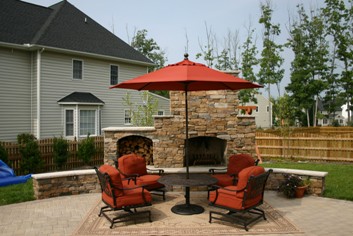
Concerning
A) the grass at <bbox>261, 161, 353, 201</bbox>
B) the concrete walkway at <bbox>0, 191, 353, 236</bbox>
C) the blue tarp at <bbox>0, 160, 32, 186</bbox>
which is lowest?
the concrete walkway at <bbox>0, 191, 353, 236</bbox>

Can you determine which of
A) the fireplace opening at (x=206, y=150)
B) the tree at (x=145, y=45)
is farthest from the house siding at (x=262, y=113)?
the fireplace opening at (x=206, y=150)

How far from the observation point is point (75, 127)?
16.0m

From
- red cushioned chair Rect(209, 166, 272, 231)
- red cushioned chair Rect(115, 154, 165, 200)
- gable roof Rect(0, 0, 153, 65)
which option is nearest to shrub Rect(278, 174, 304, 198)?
red cushioned chair Rect(209, 166, 272, 231)

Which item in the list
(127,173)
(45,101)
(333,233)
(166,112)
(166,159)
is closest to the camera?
(333,233)

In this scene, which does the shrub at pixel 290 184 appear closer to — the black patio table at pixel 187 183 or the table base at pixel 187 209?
the black patio table at pixel 187 183

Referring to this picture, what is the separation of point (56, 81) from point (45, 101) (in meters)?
1.30

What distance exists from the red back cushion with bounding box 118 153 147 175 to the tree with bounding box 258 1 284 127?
75.1 feet

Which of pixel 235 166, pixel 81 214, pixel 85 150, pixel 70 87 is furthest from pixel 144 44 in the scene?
pixel 81 214

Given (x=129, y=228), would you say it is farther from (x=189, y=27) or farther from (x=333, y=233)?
(x=189, y=27)

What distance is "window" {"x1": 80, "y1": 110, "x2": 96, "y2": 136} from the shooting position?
645 inches

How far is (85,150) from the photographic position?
514 inches

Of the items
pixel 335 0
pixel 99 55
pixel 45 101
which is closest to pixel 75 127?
pixel 45 101

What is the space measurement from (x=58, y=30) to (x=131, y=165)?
1278cm

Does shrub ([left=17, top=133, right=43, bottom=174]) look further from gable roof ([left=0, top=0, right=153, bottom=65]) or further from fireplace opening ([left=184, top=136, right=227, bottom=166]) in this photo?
fireplace opening ([left=184, top=136, right=227, bottom=166])
